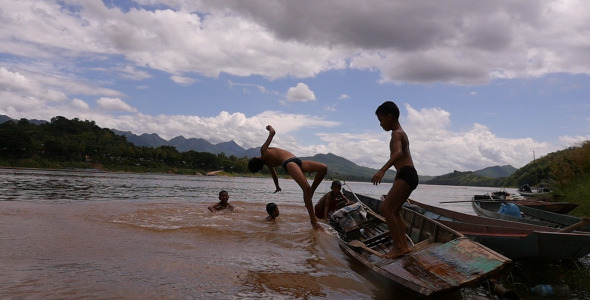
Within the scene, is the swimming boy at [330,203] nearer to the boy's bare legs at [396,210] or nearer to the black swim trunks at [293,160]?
the black swim trunks at [293,160]

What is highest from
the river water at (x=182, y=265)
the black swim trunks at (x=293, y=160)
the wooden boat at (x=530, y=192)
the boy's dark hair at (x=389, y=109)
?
the boy's dark hair at (x=389, y=109)

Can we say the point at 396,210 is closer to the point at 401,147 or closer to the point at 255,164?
the point at 401,147

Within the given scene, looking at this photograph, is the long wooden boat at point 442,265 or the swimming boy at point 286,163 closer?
the long wooden boat at point 442,265

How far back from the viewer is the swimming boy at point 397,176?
17.8 ft

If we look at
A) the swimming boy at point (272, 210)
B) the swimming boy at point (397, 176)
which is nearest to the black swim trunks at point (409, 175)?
the swimming boy at point (397, 176)

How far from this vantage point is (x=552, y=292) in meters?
5.65

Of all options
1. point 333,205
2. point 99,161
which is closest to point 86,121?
point 99,161

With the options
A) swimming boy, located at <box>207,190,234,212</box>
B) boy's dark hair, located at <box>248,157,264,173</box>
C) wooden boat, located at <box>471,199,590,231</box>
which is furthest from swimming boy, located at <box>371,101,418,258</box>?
swimming boy, located at <box>207,190,234,212</box>

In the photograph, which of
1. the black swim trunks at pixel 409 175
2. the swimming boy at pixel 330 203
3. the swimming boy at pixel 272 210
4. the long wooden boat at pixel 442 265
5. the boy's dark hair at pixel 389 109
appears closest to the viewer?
the long wooden boat at pixel 442 265

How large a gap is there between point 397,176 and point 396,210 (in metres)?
0.56

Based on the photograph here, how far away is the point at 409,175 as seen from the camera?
5.43 m

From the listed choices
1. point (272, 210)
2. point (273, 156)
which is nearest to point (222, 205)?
point (272, 210)

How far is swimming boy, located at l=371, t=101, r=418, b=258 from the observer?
5.43 metres

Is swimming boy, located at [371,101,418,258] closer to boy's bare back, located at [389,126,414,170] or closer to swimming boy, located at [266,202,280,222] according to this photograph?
boy's bare back, located at [389,126,414,170]
